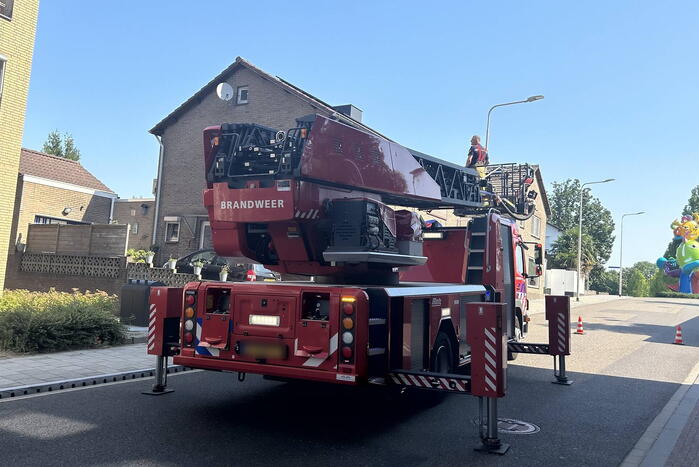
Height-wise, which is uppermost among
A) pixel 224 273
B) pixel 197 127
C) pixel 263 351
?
pixel 197 127

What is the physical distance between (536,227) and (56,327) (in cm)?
4038

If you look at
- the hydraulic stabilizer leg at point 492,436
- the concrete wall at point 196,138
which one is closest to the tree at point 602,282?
the concrete wall at point 196,138

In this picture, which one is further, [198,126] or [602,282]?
[602,282]

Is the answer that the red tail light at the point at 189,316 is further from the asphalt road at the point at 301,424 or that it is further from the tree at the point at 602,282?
the tree at the point at 602,282

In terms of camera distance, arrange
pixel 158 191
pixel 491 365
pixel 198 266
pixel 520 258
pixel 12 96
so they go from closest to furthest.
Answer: pixel 491 365 < pixel 520 258 < pixel 12 96 < pixel 198 266 < pixel 158 191

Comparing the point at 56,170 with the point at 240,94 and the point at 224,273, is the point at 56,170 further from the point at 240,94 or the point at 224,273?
the point at 224,273

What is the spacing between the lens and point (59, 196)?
25.4 m

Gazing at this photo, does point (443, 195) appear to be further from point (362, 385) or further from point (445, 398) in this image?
point (362, 385)

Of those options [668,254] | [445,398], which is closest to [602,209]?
[668,254]

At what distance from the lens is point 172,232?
2733cm

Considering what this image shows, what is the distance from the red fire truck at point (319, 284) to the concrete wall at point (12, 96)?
1071 cm

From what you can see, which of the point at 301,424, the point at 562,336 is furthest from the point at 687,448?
the point at 301,424

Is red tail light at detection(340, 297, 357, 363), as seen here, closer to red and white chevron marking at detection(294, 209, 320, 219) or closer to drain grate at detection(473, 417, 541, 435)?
red and white chevron marking at detection(294, 209, 320, 219)

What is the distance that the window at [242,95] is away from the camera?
1051 inches
